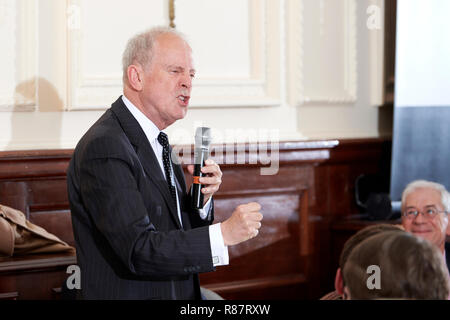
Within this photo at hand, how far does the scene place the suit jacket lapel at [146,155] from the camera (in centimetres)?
241

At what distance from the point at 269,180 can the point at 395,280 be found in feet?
8.52

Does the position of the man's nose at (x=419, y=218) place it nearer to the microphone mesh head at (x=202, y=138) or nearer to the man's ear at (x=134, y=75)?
the microphone mesh head at (x=202, y=138)

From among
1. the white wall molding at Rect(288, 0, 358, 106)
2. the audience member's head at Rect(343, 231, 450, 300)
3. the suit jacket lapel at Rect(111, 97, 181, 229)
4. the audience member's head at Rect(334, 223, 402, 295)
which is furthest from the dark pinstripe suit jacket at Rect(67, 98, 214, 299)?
the white wall molding at Rect(288, 0, 358, 106)

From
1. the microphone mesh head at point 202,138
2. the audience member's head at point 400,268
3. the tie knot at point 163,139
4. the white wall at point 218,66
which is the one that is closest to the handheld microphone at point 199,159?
the microphone mesh head at point 202,138

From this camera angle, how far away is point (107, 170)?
220cm

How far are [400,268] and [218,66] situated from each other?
8.59 ft

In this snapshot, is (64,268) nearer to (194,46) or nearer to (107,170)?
(107,170)

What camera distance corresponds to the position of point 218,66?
13.0ft

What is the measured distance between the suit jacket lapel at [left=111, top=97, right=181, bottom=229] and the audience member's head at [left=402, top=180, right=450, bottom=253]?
1473 millimetres

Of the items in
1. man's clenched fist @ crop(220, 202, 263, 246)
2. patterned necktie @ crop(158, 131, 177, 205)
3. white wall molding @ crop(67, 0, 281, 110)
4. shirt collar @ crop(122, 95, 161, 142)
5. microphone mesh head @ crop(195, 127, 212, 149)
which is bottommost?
man's clenched fist @ crop(220, 202, 263, 246)

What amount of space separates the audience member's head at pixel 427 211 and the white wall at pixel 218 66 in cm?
93

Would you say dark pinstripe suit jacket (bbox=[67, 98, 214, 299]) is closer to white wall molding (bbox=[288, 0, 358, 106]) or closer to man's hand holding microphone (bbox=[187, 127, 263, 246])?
man's hand holding microphone (bbox=[187, 127, 263, 246])

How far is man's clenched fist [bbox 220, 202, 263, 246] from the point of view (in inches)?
85.1

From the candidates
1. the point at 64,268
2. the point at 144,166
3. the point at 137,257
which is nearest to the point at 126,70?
the point at 144,166
